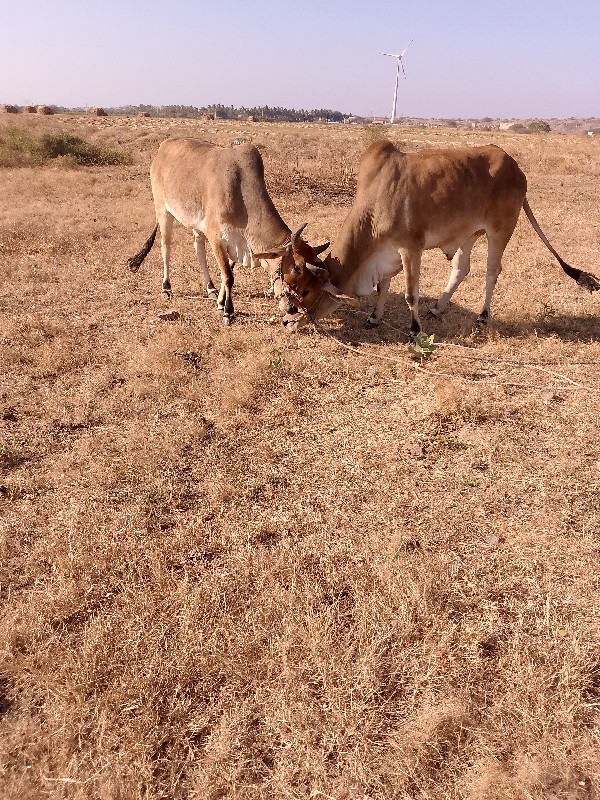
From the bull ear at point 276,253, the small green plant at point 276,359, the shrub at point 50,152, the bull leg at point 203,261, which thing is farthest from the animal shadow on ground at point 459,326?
the shrub at point 50,152

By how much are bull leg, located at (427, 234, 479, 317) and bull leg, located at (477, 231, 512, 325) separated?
443 mm

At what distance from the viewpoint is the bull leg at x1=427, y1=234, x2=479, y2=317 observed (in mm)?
7445

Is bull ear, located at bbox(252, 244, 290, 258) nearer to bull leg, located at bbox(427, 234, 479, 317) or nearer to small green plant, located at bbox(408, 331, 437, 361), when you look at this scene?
small green plant, located at bbox(408, 331, 437, 361)

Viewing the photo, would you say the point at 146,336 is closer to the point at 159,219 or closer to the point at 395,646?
the point at 159,219

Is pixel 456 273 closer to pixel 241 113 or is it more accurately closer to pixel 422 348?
pixel 422 348

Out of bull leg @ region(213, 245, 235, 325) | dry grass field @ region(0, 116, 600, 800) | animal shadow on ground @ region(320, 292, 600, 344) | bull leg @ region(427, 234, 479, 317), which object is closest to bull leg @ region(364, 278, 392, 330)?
animal shadow on ground @ region(320, 292, 600, 344)

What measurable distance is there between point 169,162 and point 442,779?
7.87 m

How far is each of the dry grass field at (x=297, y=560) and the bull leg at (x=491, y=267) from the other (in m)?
0.35

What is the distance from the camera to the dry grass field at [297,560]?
234 cm

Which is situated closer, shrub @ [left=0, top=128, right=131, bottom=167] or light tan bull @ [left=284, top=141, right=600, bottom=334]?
light tan bull @ [left=284, top=141, right=600, bottom=334]

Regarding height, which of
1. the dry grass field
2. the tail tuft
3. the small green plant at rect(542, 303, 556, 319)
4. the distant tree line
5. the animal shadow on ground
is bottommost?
the dry grass field

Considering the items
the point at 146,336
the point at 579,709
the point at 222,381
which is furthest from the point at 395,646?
the point at 146,336

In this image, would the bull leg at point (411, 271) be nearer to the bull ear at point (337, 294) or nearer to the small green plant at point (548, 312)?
the bull ear at point (337, 294)

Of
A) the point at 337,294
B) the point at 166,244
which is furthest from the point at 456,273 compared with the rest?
the point at 166,244
